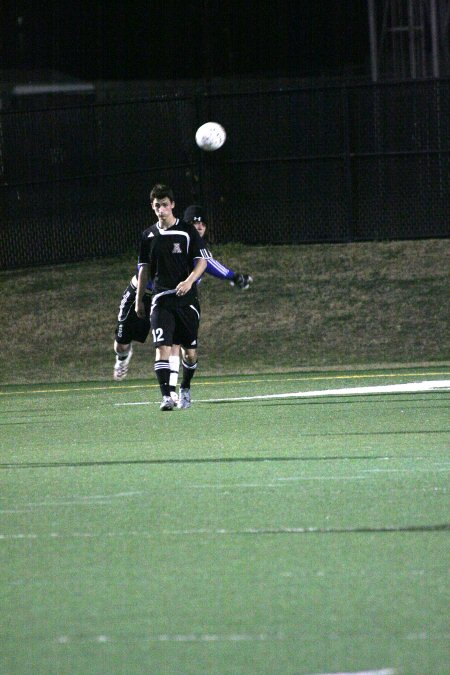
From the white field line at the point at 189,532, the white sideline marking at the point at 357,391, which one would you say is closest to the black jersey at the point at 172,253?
the white sideline marking at the point at 357,391

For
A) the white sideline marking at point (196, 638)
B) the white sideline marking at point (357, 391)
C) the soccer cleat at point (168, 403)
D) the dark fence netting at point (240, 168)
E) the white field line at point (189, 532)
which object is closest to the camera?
the white sideline marking at point (196, 638)

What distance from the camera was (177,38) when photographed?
3391 cm

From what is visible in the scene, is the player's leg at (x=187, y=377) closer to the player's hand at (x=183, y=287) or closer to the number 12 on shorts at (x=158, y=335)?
the number 12 on shorts at (x=158, y=335)

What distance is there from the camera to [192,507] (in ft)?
28.1

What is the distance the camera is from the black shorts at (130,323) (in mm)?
17875

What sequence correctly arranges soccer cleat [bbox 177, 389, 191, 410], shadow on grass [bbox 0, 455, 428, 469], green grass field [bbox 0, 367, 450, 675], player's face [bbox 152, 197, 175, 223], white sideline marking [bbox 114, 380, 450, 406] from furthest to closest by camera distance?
white sideline marking [bbox 114, 380, 450, 406]
soccer cleat [bbox 177, 389, 191, 410]
player's face [bbox 152, 197, 175, 223]
shadow on grass [bbox 0, 455, 428, 469]
green grass field [bbox 0, 367, 450, 675]

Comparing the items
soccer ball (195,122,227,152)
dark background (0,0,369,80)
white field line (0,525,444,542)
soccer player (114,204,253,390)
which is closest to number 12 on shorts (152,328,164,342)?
soccer player (114,204,253,390)

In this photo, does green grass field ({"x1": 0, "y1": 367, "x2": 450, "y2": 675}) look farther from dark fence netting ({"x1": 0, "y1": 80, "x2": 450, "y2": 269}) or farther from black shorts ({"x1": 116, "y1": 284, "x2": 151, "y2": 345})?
dark fence netting ({"x1": 0, "y1": 80, "x2": 450, "y2": 269})

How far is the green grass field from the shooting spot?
5.36 meters

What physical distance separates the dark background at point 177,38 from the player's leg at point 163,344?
18.3 m

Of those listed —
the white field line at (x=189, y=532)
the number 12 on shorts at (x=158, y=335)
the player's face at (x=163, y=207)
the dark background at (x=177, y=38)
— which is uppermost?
the dark background at (x=177, y=38)

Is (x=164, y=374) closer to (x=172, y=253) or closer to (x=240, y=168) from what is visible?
(x=172, y=253)

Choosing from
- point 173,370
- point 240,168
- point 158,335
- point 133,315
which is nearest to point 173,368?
point 173,370

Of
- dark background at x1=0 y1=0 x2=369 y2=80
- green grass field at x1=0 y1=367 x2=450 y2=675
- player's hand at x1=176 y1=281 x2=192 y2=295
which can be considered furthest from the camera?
dark background at x1=0 y1=0 x2=369 y2=80
